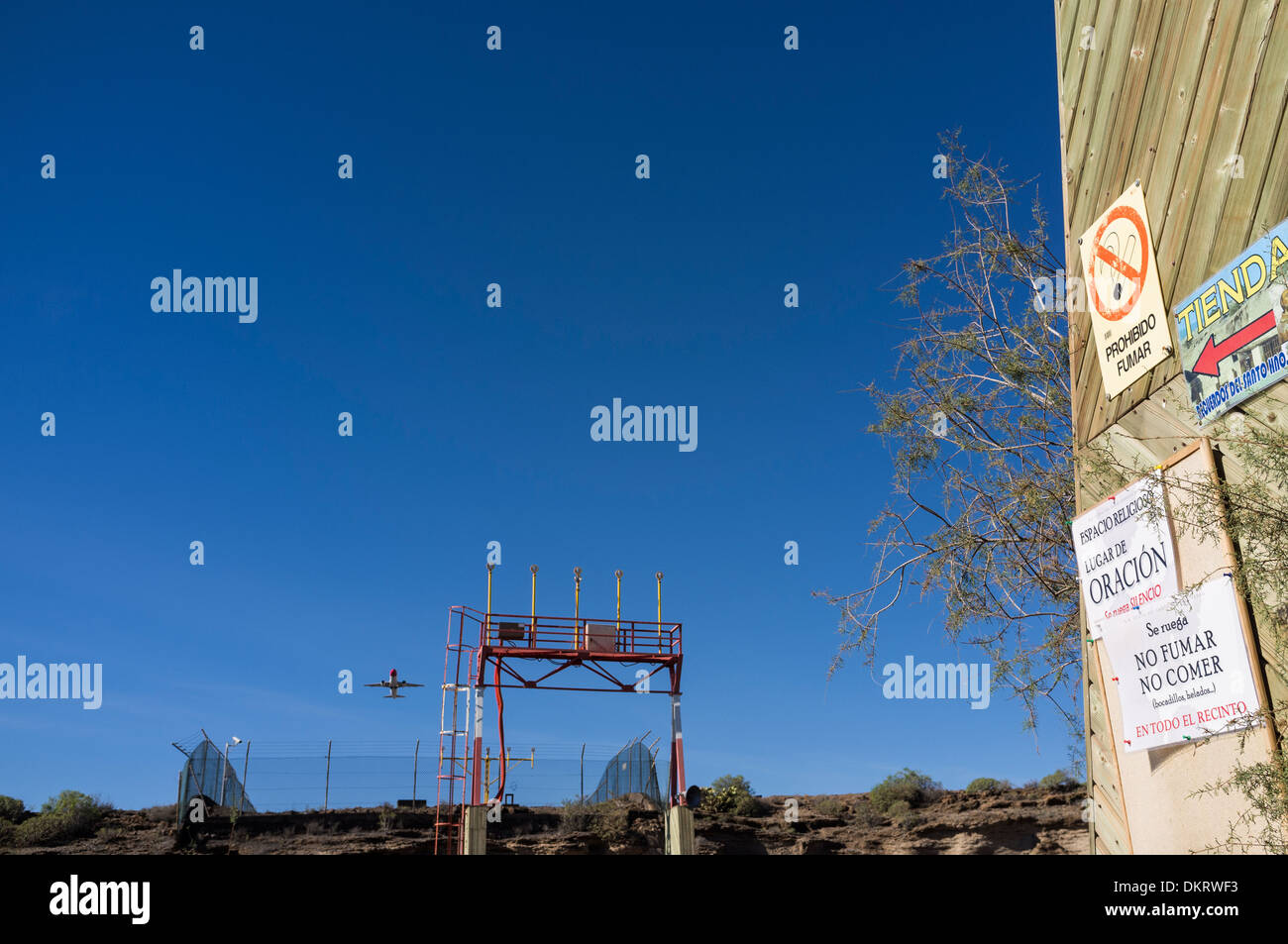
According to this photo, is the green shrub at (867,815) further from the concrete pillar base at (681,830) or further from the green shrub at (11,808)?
the green shrub at (11,808)

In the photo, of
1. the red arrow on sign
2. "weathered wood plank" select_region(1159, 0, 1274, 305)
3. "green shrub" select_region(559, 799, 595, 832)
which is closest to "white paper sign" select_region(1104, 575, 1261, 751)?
the red arrow on sign

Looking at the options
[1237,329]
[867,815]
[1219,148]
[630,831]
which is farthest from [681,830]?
[1219,148]

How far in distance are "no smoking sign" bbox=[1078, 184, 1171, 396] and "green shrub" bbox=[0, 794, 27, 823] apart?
30.4 meters

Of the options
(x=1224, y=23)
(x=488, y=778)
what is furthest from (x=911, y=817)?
(x=1224, y=23)

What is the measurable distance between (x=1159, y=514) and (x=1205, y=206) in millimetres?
2184

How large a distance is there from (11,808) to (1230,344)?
108 ft

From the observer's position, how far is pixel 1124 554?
7977 mm

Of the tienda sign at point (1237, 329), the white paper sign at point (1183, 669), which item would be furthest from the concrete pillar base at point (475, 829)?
the tienda sign at point (1237, 329)

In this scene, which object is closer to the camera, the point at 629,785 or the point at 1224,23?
the point at 1224,23

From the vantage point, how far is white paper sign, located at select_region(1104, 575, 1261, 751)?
Answer: 6.57 m

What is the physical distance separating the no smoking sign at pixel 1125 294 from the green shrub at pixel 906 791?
2521cm

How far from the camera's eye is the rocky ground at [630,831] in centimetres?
2522

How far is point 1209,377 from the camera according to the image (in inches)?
281
